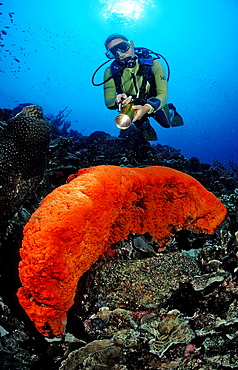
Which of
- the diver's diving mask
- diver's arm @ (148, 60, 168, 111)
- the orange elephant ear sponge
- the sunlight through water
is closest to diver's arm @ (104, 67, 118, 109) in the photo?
the diver's diving mask

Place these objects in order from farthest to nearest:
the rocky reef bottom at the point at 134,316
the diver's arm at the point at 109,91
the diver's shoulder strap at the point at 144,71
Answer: the diver's arm at the point at 109,91
the diver's shoulder strap at the point at 144,71
the rocky reef bottom at the point at 134,316

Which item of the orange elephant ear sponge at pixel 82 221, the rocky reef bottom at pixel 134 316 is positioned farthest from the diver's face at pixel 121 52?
the rocky reef bottom at pixel 134 316

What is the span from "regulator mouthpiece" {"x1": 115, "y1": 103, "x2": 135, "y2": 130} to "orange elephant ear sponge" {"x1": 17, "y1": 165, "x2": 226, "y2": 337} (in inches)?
43.6

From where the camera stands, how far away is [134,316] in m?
1.72

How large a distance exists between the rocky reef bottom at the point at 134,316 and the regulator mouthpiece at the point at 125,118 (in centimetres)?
170

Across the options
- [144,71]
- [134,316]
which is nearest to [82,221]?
[134,316]

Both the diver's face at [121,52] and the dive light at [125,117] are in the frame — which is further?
the diver's face at [121,52]

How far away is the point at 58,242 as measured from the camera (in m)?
1.49

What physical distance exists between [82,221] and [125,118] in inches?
81.6

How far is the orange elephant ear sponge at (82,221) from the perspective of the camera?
4.85 ft

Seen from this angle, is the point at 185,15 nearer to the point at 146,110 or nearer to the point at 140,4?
the point at 140,4

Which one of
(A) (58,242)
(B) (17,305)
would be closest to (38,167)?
(A) (58,242)

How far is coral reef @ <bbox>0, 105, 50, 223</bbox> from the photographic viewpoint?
199 centimetres

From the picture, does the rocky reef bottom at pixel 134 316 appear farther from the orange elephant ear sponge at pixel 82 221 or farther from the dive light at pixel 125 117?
the dive light at pixel 125 117
